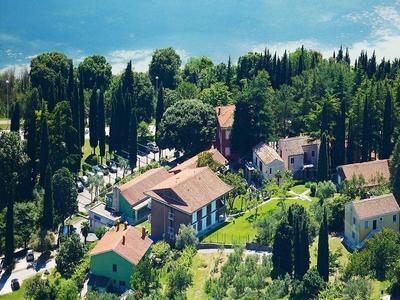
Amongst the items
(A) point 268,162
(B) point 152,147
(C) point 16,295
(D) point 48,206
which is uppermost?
(B) point 152,147

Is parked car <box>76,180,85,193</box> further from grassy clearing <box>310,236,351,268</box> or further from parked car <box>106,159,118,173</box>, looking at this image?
grassy clearing <box>310,236,351,268</box>

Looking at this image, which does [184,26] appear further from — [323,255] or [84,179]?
[323,255]

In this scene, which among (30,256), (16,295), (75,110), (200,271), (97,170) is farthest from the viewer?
(75,110)

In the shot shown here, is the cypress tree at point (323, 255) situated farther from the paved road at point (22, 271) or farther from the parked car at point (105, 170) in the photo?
the parked car at point (105, 170)

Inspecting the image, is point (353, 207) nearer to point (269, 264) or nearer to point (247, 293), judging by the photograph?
point (269, 264)

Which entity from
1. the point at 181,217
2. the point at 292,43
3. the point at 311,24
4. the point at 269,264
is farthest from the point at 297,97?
the point at 311,24

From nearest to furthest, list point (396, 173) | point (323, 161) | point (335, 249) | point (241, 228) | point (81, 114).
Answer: point (335, 249) → point (396, 173) → point (241, 228) → point (323, 161) → point (81, 114)

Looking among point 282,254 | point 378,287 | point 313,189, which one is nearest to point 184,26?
point 313,189
